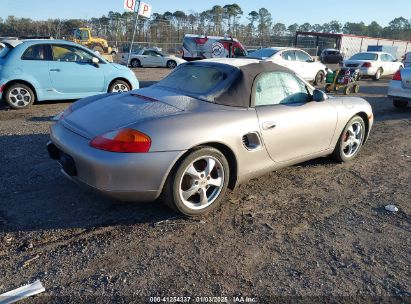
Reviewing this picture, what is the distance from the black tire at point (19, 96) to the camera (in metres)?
7.90

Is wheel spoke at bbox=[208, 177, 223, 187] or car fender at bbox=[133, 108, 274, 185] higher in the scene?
car fender at bbox=[133, 108, 274, 185]

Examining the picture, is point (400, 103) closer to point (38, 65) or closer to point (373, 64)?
point (373, 64)

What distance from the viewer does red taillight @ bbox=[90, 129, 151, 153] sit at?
308 cm

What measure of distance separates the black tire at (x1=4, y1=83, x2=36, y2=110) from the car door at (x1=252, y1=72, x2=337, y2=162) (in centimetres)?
606

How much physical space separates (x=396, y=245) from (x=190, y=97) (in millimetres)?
2439

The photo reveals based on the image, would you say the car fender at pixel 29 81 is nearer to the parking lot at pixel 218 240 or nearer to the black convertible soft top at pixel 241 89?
the parking lot at pixel 218 240

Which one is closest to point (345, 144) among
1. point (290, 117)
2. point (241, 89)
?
point (290, 117)

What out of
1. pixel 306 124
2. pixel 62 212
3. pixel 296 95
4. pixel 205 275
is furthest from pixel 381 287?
pixel 62 212

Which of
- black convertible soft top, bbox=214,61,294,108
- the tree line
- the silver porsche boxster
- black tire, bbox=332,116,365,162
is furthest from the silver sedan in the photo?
the tree line

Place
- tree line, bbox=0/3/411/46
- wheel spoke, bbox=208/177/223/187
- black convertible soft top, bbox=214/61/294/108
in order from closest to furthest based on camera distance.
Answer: wheel spoke, bbox=208/177/223/187
black convertible soft top, bbox=214/61/294/108
tree line, bbox=0/3/411/46

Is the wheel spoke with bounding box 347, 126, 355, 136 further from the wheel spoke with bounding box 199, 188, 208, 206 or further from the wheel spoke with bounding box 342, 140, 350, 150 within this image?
the wheel spoke with bounding box 199, 188, 208, 206

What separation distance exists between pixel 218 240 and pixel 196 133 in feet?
3.19

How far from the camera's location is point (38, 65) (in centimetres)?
803

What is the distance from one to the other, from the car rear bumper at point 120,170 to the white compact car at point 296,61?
35.2 feet
